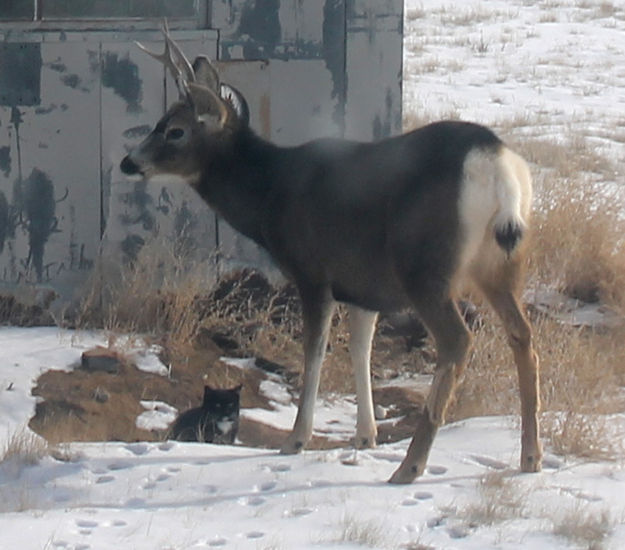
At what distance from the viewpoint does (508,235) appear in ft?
20.4

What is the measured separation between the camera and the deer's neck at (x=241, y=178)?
7.83 meters

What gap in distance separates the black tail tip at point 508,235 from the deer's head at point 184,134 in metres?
2.26

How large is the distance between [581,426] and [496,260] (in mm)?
1111

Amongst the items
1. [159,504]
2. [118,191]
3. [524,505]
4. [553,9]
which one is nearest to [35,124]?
[118,191]

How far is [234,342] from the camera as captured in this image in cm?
989

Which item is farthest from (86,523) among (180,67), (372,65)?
(372,65)

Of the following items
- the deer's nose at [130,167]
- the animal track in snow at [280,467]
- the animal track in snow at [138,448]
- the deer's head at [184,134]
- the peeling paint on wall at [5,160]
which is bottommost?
the animal track in snow at [138,448]

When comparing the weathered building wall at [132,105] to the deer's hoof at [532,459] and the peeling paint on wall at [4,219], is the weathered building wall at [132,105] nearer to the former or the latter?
the peeling paint on wall at [4,219]

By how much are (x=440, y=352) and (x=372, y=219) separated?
880 mm

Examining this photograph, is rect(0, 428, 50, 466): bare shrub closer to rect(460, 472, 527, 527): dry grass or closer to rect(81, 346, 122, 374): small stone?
rect(81, 346, 122, 374): small stone

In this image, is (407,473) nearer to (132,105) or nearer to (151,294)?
(151,294)

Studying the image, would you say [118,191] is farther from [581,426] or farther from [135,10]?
[581,426]

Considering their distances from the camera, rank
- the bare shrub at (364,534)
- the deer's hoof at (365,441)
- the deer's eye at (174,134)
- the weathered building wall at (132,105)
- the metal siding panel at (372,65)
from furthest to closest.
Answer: the metal siding panel at (372,65), the weathered building wall at (132,105), the deer's eye at (174,134), the deer's hoof at (365,441), the bare shrub at (364,534)

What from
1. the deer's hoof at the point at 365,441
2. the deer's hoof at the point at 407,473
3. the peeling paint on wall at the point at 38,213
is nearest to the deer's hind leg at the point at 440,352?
the deer's hoof at the point at 407,473
